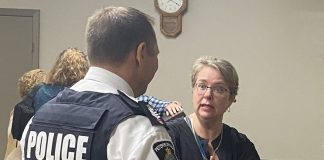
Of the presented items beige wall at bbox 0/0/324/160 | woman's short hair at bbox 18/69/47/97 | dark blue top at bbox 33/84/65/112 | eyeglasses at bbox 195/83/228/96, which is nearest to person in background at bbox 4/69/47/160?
woman's short hair at bbox 18/69/47/97

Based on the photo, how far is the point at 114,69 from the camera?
119cm

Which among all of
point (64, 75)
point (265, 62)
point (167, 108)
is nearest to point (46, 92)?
point (64, 75)

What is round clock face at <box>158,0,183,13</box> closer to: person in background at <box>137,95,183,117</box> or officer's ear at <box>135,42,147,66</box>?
person in background at <box>137,95,183,117</box>

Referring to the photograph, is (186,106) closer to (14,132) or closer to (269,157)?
(269,157)

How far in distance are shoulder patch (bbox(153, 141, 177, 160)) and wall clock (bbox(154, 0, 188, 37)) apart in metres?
3.00

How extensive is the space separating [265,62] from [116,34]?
291 centimetres

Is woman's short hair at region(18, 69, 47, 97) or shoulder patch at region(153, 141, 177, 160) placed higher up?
shoulder patch at region(153, 141, 177, 160)

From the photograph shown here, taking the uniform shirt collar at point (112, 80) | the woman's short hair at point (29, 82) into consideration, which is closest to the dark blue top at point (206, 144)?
the uniform shirt collar at point (112, 80)

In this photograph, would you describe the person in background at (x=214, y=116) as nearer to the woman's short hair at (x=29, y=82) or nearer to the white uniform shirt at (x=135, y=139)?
the white uniform shirt at (x=135, y=139)

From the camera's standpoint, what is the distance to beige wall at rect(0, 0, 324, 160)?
380 centimetres

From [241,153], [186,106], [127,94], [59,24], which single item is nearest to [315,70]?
[186,106]

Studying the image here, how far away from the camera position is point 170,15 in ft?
13.4

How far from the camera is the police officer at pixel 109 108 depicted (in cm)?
110

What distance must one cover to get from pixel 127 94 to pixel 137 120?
0.34 feet
